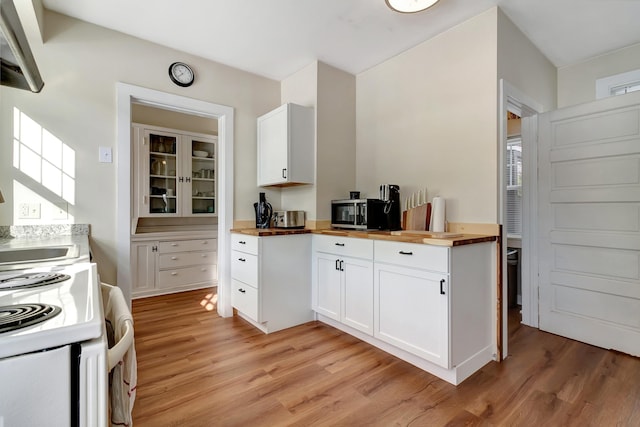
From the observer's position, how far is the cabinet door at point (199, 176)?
415 cm

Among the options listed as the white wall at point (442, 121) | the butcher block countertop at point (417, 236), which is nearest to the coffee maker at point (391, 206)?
the white wall at point (442, 121)

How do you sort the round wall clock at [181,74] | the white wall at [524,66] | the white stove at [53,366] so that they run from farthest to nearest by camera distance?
1. the round wall clock at [181,74]
2. the white wall at [524,66]
3. the white stove at [53,366]

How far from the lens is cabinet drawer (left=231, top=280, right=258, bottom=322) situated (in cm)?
270

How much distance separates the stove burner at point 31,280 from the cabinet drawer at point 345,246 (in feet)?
5.89

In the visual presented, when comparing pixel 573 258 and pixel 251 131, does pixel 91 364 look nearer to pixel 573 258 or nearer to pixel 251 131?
pixel 251 131

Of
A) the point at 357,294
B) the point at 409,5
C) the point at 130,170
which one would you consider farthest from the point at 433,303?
the point at 130,170

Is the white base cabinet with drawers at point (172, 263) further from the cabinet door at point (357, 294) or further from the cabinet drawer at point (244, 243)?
the cabinet door at point (357, 294)

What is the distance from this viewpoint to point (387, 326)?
2238 mm

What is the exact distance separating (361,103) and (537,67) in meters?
1.58

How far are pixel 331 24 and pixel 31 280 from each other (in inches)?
96.1

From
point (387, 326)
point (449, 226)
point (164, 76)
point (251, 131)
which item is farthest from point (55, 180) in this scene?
point (449, 226)

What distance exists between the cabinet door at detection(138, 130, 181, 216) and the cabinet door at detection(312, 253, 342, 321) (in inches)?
90.9

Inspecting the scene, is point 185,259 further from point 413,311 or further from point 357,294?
point 413,311

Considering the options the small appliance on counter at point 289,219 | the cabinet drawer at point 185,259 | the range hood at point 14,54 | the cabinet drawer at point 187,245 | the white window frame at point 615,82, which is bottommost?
the cabinet drawer at point 185,259
